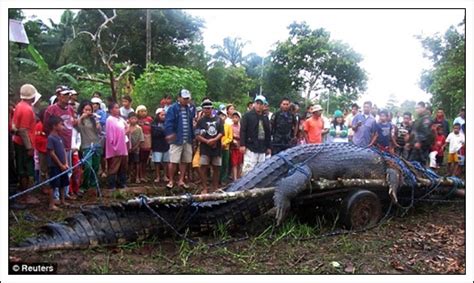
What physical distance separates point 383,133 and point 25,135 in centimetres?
306

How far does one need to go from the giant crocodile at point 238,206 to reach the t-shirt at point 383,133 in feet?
2.37

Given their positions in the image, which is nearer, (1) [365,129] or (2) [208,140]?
(2) [208,140]

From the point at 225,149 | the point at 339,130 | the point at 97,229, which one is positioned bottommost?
the point at 97,229

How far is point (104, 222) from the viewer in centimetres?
A: 255

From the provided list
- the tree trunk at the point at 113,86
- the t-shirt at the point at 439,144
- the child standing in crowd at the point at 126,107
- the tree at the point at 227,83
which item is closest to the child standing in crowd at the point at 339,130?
the t-shirt at the point at 439,144

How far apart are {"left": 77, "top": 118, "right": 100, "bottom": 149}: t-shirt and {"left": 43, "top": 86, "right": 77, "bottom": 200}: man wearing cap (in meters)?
0.26

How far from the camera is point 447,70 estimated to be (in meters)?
3.17

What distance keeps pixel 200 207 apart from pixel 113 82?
5.37ft

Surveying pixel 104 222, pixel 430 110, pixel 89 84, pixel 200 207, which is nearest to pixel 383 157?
pixel 430 110

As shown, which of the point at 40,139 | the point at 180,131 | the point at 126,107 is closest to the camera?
the point at 40,139

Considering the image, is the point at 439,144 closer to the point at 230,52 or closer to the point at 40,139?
the point at 230,52

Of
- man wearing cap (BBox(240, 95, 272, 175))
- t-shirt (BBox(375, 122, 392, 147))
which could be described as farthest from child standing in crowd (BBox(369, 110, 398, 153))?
man wearing cap (BBox(240, 95, 272, 175))

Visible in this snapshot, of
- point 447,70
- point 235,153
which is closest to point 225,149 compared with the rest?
point 235,153

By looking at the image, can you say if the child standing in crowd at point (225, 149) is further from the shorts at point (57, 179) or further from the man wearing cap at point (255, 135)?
the shorts at point (57, 179)
